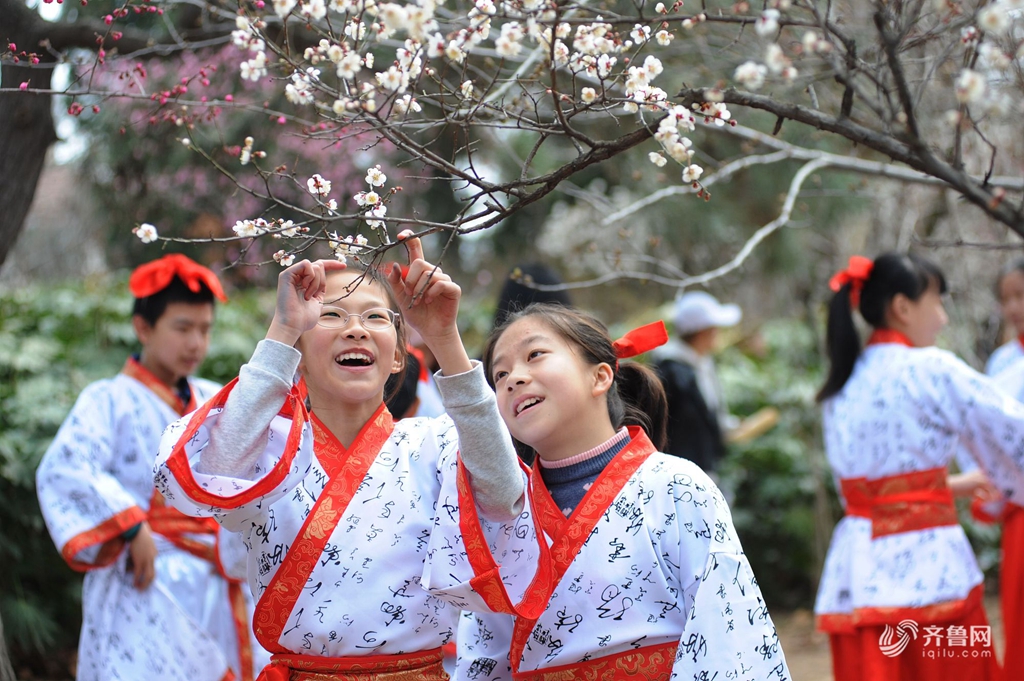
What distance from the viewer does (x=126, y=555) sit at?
3.23m

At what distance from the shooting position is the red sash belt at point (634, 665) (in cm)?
209

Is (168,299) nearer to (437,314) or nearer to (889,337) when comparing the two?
(437,314)

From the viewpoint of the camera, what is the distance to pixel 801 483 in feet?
21.4

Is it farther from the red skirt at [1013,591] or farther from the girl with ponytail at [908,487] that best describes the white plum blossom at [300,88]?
the red skirt at [1013,591]

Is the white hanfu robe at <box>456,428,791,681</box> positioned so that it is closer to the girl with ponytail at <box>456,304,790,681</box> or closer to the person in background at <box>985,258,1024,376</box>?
the girl with ponytail at <box>456,304,790,681</box>

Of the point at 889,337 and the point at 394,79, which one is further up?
the point at 394,79

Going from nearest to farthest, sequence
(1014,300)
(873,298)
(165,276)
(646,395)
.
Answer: (646,395), (165,276), (873,298), (1014,300)

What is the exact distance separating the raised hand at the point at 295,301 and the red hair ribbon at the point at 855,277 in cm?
230

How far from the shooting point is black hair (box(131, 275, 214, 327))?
11.4ft

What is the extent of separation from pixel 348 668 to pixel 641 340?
1083 millimetres

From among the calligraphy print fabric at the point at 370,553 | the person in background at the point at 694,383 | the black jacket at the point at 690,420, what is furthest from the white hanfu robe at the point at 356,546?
the black jacket at the point at 690,420

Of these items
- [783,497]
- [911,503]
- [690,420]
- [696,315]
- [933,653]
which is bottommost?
[933,653]

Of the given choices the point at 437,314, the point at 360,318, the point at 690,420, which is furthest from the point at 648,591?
the point at 690,420

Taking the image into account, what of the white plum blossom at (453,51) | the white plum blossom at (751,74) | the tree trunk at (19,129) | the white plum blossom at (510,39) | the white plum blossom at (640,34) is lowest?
the white plum blossom at (751,74)
